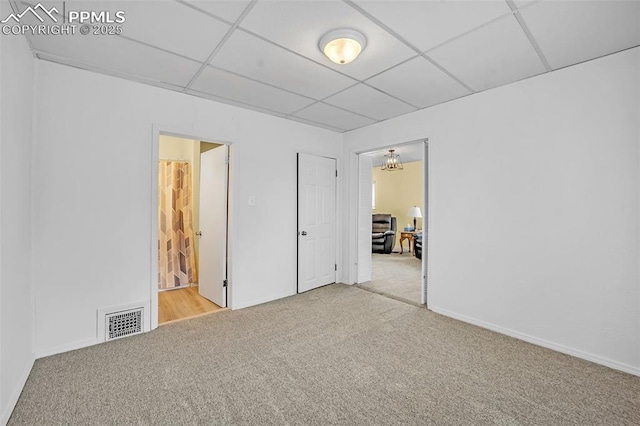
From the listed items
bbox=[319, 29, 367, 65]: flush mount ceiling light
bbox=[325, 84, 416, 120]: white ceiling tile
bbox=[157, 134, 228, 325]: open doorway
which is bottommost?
bbox=[157, 134, 228, 325]: open doorway

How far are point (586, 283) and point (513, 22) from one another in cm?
214

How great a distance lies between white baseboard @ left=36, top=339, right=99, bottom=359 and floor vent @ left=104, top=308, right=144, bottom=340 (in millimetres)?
121

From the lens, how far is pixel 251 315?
10.9 feet

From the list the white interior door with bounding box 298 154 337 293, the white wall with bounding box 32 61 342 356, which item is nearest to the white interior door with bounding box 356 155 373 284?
the white interior door with bounding box 298 154 337 293

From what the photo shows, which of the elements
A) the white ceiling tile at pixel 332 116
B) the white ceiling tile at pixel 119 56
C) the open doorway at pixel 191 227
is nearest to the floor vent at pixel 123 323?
the open doorway at pixel 191 227

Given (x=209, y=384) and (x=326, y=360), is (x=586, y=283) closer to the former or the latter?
(x=326, y=360)

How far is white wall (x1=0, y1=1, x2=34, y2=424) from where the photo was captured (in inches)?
64.6

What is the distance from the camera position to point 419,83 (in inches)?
111

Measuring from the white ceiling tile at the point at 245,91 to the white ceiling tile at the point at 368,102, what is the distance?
1.23ft

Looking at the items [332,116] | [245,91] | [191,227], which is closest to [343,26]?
[245,91]

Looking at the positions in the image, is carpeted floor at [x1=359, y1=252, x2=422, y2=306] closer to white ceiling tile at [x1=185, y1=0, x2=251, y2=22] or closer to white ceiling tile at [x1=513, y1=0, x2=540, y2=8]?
white ceiling tile at [x1=513, y1=0, x2=540, y2=8]

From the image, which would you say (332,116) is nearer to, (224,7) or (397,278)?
(224,7)

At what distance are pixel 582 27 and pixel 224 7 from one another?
2.36 metres

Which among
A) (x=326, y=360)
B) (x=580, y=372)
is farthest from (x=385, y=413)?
(x=580, y=372)
